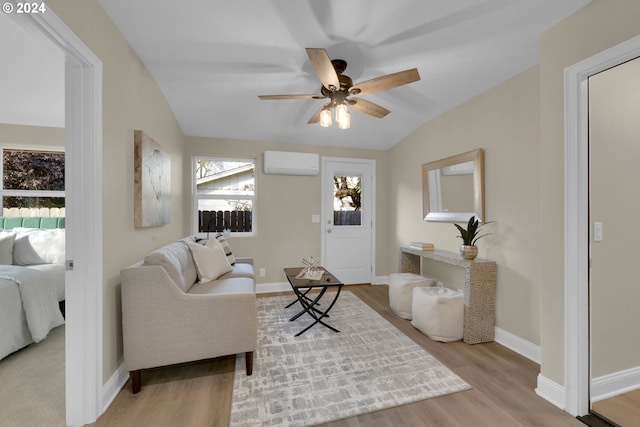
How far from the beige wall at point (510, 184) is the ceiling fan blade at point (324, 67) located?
1.66 metres

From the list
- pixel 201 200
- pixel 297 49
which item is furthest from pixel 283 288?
pixel 297 49

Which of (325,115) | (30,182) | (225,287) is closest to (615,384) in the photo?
(325,115)

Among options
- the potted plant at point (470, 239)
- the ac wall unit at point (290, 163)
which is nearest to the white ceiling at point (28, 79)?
the ac wall unit at point (290, 163)

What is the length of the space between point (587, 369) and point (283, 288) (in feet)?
10.7

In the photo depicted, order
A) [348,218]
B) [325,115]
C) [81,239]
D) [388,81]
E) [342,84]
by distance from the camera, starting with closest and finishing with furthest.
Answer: [81,239] → [388,81] → [342,84] → [325,115] → [348,218]

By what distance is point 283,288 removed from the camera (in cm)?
398

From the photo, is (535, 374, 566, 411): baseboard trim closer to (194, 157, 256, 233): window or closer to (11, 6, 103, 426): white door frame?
(11, 6, 103, 426): white door frame

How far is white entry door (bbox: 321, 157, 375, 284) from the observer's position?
13.8 feet

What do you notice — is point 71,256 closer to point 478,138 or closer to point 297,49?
point 297,49

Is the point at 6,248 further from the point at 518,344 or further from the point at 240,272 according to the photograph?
the point at 518,344

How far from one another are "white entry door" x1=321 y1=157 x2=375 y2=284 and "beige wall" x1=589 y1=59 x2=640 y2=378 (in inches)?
112

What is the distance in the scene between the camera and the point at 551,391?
1656 millimetres

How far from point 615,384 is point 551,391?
1.66 feet

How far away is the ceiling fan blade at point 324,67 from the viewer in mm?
1542
